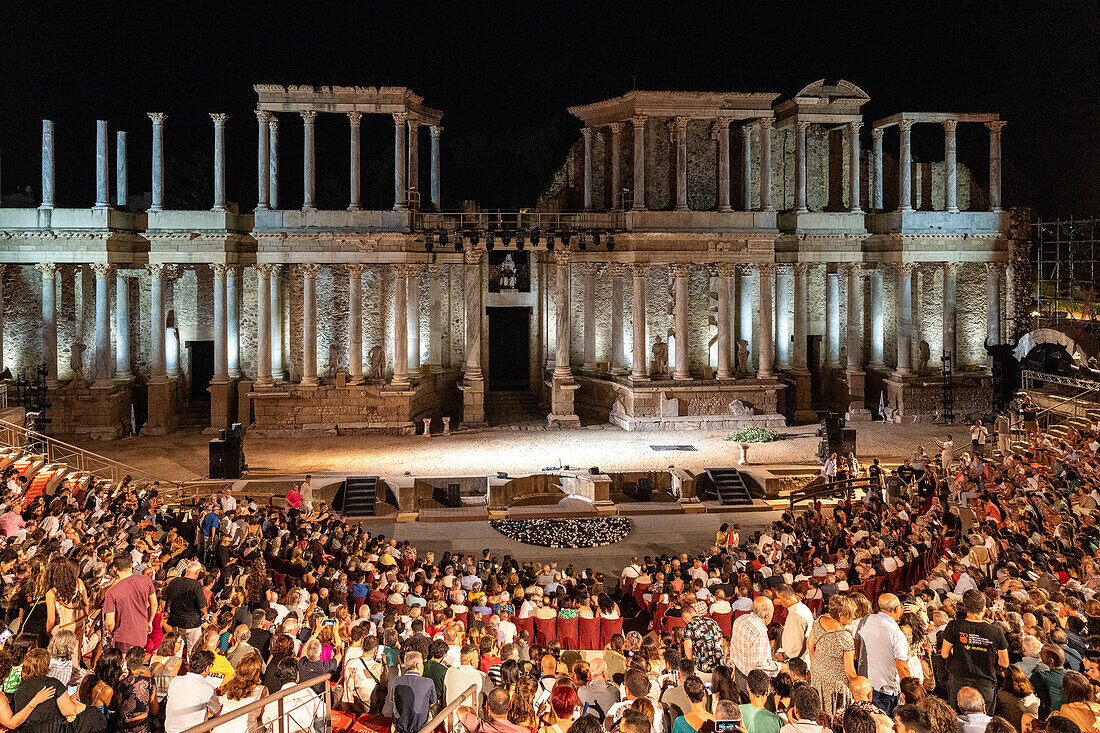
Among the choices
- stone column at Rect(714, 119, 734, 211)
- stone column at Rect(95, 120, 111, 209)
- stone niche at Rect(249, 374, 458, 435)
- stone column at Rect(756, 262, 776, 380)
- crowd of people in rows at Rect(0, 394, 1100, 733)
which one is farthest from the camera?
stone column at Rect(756, 262, 776, 380)

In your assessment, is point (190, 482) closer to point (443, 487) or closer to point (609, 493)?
point (443, 487)

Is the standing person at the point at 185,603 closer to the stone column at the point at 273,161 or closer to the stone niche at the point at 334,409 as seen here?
the stone niche at the point at 334,409

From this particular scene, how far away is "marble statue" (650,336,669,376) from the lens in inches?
1382

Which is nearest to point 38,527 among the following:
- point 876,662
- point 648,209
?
point 876,662

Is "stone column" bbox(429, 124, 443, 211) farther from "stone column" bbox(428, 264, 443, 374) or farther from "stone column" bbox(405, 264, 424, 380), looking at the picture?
"stone column" bbox(405, 264, 424, 380)

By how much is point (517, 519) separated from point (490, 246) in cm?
1300

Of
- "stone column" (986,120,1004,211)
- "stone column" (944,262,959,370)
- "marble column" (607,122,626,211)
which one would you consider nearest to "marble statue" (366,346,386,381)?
"marble column" (607,122,626,211)

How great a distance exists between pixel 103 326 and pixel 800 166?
26.8 metres

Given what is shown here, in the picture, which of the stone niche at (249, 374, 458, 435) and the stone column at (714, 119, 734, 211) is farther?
the stone column at (714, 119, 734, 211)

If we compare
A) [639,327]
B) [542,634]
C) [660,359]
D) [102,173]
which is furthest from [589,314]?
[542,634]

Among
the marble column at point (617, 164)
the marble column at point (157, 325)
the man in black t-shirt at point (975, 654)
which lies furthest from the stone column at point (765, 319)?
the man in black t-shirt at point (975, 654)

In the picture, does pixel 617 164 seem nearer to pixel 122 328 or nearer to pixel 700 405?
pixel 700 405

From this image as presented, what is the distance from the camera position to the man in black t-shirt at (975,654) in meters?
8.60

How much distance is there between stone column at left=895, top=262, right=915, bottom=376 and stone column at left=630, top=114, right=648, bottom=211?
10.7 meters
